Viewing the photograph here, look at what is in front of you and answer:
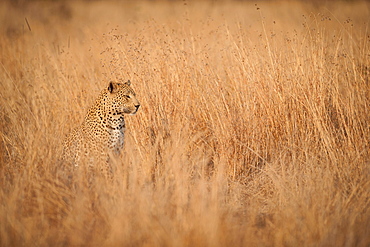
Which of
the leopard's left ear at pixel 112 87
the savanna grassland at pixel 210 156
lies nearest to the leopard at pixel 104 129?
the leopard's left ear at pixel 112 87

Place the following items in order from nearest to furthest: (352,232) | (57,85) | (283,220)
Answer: (352,232) → (283,220) → (57,85)

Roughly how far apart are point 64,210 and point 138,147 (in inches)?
57.7

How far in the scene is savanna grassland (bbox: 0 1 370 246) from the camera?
3256mm

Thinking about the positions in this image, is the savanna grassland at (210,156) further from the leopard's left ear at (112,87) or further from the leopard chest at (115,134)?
the leopard's left ear at (112,87)

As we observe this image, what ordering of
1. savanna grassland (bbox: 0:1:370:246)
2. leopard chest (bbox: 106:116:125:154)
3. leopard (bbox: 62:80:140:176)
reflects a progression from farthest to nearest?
leopard chest (bbox: 106:116:125:154)
leopard (bbox: 62:80:140:176)
savanna grassland (bbox: 0:1:370:246)

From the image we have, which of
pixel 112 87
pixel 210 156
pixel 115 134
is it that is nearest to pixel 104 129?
pixel 115 134

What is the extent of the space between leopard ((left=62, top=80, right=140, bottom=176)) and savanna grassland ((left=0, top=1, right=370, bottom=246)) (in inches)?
7.6

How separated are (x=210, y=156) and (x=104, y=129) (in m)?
1.14

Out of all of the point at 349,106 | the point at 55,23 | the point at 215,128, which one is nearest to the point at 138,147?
the point at 215,128

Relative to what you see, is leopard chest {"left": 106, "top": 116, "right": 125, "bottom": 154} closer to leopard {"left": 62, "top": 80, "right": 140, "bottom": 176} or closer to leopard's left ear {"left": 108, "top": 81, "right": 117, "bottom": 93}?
leopard {"left": 62, "top": 80, "right": 140, "bottom": 176}

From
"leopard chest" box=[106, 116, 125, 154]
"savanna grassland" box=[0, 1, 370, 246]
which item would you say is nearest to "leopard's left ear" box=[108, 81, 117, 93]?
"leopard chest" box=[106, 116, 125, 154]

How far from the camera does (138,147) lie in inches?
192

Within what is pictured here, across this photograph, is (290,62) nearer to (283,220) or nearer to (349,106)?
(349,106)

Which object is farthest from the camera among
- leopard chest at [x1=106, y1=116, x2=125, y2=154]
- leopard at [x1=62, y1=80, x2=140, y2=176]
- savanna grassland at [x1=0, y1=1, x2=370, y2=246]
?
leopard chest at [x1=106, y1=116, x2=125, y2=154]
